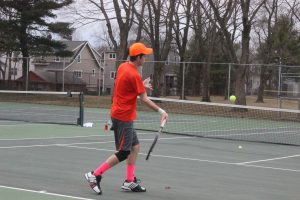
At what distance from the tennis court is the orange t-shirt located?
3.50 feet

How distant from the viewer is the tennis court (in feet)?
25.1

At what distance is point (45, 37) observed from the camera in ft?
149

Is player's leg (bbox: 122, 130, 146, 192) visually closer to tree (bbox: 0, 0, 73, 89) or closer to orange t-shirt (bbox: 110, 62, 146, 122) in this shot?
orange t-shirt (bbox: 110, 62, 146, 122)

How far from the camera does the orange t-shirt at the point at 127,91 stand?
7285 millimetres

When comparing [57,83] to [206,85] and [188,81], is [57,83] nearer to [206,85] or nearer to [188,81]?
[206,85]

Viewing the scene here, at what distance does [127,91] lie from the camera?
736cm

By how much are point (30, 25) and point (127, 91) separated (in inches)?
1558

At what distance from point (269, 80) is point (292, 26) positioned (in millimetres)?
28501

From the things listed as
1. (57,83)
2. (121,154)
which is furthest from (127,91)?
(57,83)

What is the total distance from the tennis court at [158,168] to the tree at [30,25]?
1165 inches

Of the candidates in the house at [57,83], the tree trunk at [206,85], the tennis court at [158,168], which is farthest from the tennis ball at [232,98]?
the house at [57,83]

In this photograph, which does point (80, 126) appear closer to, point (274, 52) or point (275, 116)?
point (275, 116)

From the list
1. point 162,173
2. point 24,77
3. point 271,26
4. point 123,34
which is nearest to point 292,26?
point 271,26

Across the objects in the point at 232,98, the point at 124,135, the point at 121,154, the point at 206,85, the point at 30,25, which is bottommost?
the point at 121,154
